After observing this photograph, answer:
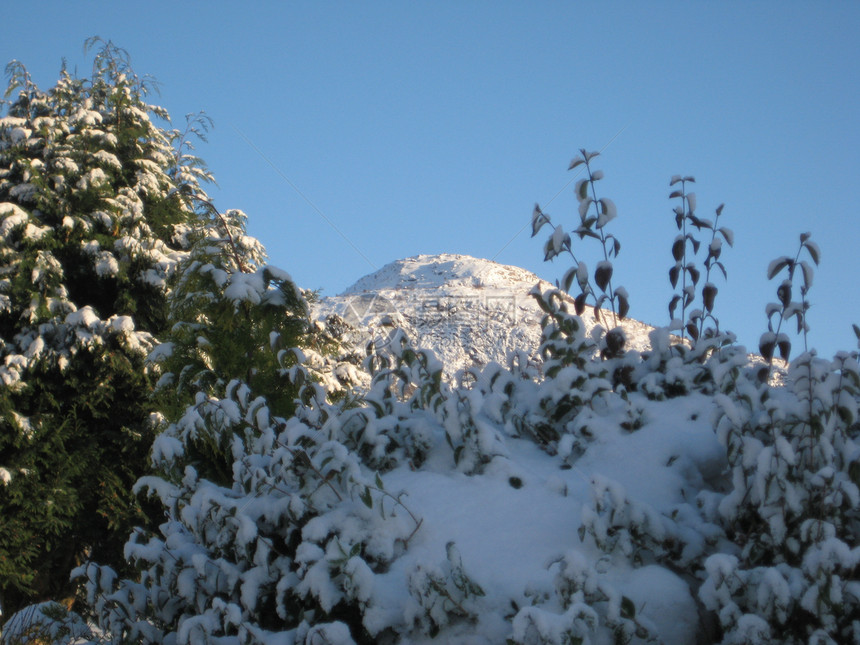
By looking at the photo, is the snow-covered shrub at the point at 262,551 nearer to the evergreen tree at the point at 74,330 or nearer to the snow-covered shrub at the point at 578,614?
the snow-covered shrub at the point at 578,614

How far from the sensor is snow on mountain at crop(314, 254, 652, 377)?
12586 millimetres

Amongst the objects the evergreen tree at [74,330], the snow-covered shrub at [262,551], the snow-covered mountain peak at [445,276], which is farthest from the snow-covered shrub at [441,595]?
the snow-covered mountain peak at [445,276]

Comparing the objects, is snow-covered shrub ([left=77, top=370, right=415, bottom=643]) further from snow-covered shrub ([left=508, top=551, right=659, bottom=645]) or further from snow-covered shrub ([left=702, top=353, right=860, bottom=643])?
snow-covered shrub ([left=702, top=353, right=860, bottom=643])

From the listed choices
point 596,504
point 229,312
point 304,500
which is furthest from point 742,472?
point 229,312

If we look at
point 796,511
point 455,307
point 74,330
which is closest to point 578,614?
point 796,511

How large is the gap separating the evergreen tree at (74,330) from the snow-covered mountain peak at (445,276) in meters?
7.46

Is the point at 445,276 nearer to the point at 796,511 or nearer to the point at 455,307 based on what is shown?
the point at 455,307

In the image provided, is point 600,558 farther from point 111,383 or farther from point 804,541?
point 111,383

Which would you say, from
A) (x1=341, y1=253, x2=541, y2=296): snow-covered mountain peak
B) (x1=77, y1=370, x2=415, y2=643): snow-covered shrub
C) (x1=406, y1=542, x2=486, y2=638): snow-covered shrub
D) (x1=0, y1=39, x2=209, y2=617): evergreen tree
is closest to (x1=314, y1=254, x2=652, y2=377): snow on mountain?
(x1=341, y1=253, x2=541, y2=296): snow-covered mountain peak

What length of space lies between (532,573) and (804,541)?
738 mm

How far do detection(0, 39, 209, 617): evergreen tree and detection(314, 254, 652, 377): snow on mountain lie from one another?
12.4ft

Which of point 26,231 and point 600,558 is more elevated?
point 26,231

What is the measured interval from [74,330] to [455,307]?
26.2 ft

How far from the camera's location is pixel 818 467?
6.58ft
